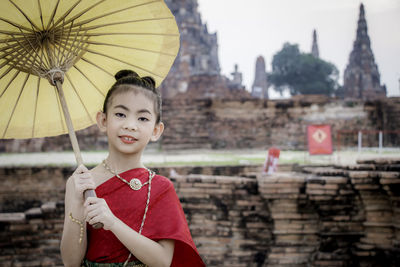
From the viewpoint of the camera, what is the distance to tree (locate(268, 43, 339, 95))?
3859 cm

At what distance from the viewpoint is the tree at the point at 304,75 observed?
1519 inches

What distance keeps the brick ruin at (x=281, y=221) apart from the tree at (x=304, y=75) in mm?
36244

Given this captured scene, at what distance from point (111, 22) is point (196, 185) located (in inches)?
108

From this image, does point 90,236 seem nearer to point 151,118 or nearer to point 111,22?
point 151,118

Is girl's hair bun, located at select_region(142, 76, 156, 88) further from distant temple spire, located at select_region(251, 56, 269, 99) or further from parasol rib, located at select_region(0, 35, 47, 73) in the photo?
distant temple spire, located at select_region(251, 56, 269, 99)

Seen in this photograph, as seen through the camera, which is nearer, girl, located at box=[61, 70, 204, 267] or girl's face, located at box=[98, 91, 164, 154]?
girl, located at box=[61, 70, 204, 267]

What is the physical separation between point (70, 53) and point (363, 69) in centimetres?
3039

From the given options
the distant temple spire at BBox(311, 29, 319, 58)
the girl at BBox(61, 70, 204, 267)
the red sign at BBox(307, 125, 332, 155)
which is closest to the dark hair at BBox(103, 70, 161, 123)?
the girl at BBox(61, 70, 204, 267)

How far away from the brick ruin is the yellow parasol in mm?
2415

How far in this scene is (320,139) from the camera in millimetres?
7109

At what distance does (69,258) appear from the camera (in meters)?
1.46

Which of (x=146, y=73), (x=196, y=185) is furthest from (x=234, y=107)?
(x=146, y=73)

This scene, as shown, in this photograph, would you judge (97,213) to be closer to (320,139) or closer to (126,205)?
(126,205)

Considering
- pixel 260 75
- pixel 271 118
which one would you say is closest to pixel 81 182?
pixel 271 118
